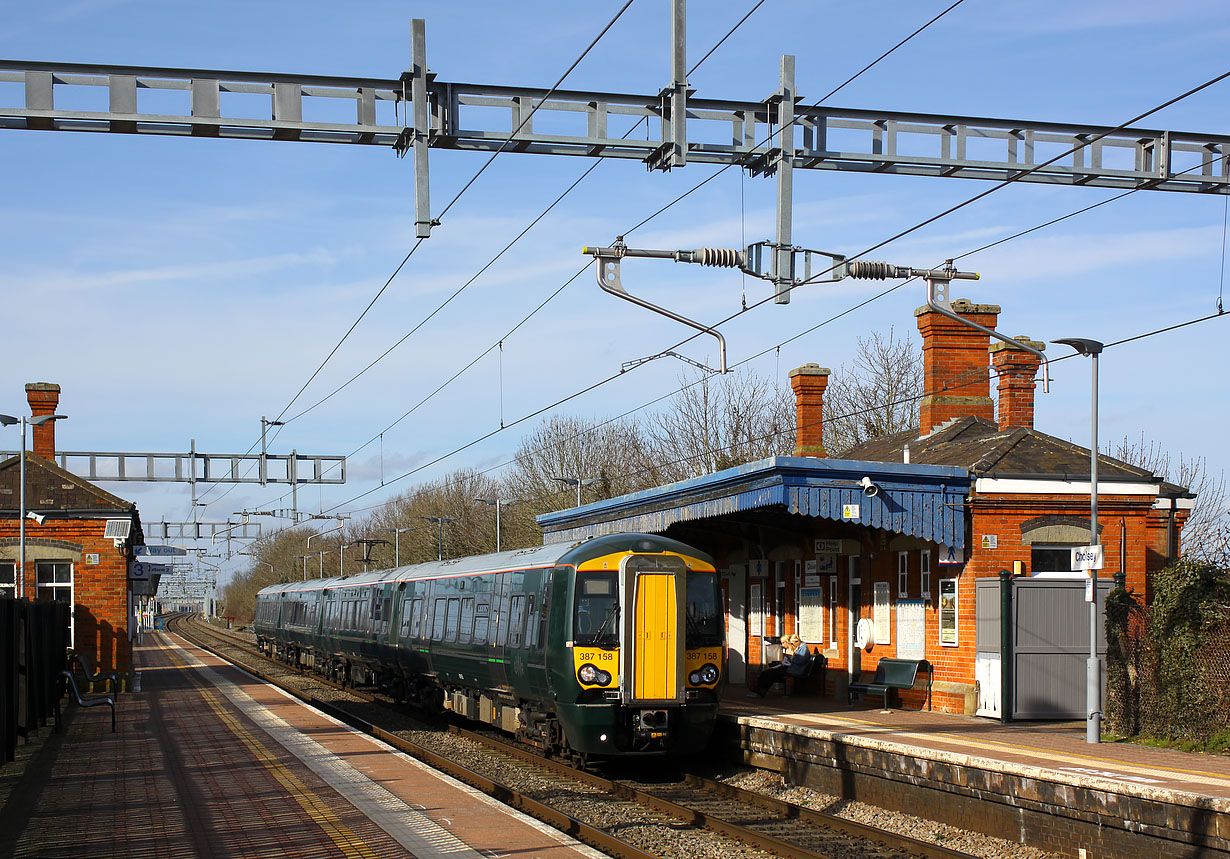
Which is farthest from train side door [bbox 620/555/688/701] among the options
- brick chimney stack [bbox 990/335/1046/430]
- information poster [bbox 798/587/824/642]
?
brick chimney stack [bbox 990/335/1046/430]

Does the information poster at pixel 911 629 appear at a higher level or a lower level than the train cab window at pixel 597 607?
lower

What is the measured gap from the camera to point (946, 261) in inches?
610

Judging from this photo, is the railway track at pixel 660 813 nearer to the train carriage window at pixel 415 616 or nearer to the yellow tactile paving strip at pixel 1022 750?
the yellow tactile paving strip at pixel 1022 750

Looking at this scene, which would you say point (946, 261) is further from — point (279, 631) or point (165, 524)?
point (165, 524)

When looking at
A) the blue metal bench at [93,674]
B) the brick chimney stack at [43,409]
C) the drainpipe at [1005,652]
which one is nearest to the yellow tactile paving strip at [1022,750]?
the drainpipe at [1005,652]

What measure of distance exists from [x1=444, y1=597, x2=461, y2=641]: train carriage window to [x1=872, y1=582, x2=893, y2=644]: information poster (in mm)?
6933

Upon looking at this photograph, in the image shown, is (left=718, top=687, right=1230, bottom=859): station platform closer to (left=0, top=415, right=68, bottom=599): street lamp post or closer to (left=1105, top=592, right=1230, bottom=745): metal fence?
(left=1105, top=592, right=1230, bottom=745): metal fence

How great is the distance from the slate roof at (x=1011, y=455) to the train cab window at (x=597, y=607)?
5.86m

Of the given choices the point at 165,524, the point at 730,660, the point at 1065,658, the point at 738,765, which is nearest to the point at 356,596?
the point at 730,660

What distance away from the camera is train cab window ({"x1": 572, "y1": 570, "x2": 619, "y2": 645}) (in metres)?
16.3

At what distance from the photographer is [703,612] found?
1702 cm

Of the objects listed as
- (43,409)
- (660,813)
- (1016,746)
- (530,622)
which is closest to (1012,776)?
(1016,746)

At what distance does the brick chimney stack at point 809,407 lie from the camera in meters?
26.1

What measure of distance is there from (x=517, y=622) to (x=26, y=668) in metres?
6.63
